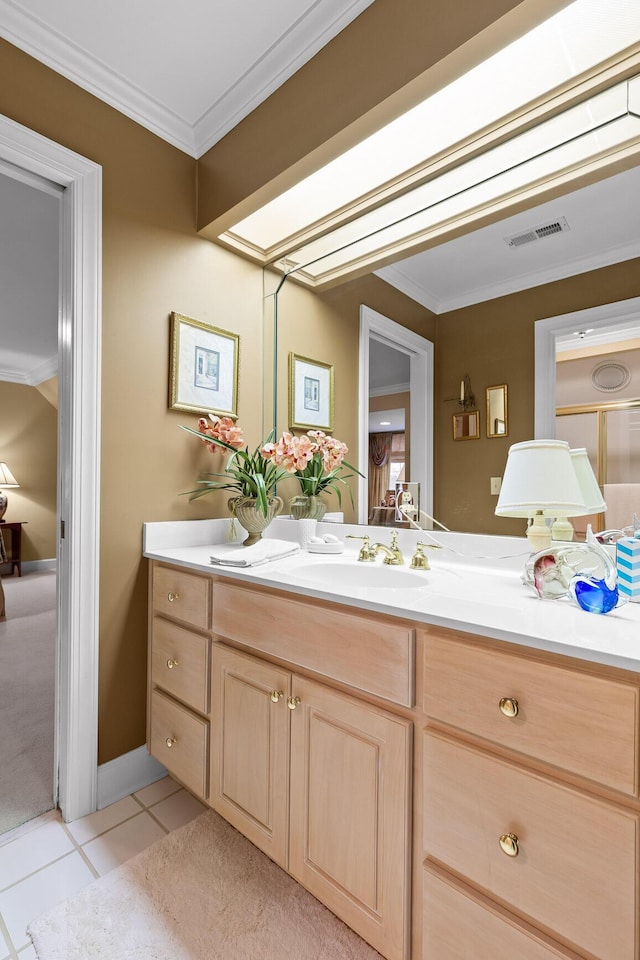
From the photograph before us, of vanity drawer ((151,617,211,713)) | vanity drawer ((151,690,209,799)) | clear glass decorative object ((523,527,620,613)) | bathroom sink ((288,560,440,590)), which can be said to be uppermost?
clear glass decorative object ((523,527,620,613))

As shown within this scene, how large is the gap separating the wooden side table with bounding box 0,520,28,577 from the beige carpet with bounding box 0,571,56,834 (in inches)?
67.1

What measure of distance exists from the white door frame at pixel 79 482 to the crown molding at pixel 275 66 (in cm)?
50

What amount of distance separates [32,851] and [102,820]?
20cm

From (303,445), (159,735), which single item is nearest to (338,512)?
(303,445)

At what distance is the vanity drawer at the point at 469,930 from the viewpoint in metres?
0.75

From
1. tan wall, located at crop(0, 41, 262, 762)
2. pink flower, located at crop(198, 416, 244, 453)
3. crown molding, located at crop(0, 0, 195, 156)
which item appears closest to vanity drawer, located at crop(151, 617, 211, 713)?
tan wall, located at crop(0, 41, 262, 762)

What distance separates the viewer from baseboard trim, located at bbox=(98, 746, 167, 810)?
1.62m

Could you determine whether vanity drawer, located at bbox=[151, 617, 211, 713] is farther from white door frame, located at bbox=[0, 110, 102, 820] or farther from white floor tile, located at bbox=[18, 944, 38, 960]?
white floor tile, located at bbox=[18, 944, 38, 960]

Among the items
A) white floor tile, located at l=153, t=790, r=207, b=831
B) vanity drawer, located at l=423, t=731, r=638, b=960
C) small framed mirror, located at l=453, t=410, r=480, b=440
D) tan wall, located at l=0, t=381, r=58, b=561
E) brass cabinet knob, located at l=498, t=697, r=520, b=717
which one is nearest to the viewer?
vanity drawer, located at l=423, t=731, r=638, b=960

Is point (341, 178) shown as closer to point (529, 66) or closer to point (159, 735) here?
point (529, 66)

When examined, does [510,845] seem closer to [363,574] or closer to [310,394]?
[363,574]

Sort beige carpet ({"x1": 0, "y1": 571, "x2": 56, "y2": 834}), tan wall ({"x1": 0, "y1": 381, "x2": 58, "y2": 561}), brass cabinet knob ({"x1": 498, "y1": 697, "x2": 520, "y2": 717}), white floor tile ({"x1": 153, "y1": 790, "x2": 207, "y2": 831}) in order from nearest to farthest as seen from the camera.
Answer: brass cabinet knob ({"x1": 498, "y1": 697, "x2": 520, "y2": 717})
white floor tile ({"x1": 153, "y1": 790, "x2": 207, "y2": 831})
beige carpet ({"x1": 0, "y1": 571, "x2": 56, "y2": 834})
tan wall ({"x1": 0, "y1": 381, "x2": 58, "y2": 561})

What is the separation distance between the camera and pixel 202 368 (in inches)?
75.4

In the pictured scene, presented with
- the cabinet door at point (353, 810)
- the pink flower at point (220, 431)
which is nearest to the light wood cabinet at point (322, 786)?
the cabinet door at point (353, 810)
